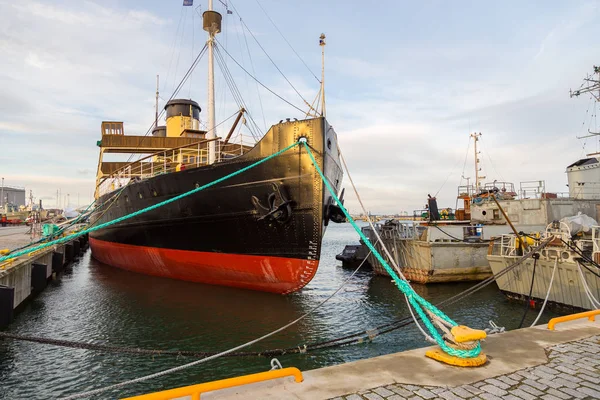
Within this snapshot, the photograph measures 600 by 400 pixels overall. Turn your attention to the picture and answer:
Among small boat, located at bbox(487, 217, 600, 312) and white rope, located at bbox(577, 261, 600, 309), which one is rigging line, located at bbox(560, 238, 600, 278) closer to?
small boat, located at bbox(487, 217, 600, 312)

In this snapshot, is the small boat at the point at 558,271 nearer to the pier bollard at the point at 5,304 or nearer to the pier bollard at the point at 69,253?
the pier bollard at the point at 5,304

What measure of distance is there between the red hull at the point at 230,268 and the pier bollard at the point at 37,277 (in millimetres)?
3458

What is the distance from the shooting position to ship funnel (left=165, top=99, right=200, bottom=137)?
21875mm

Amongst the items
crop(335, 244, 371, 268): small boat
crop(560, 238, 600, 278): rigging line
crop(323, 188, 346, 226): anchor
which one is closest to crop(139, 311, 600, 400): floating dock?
crop(560, 238, 600, 278): rigging line

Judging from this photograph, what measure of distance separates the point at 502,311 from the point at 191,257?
1054cm

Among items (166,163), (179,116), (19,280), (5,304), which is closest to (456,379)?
(5,304)

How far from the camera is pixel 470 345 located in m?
4.46

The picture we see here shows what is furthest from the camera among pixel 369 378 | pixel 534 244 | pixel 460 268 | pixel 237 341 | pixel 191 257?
pixel 460 268

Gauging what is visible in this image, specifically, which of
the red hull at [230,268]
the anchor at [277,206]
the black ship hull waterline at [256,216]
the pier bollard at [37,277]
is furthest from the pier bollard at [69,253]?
the anchor at [277,206]

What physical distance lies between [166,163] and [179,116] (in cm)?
767

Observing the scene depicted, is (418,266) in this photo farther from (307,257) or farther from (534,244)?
(307,257)

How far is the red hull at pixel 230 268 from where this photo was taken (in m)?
11.2

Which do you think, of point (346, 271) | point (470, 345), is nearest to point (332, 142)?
point (470, 345)

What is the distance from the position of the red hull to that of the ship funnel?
843 cm
